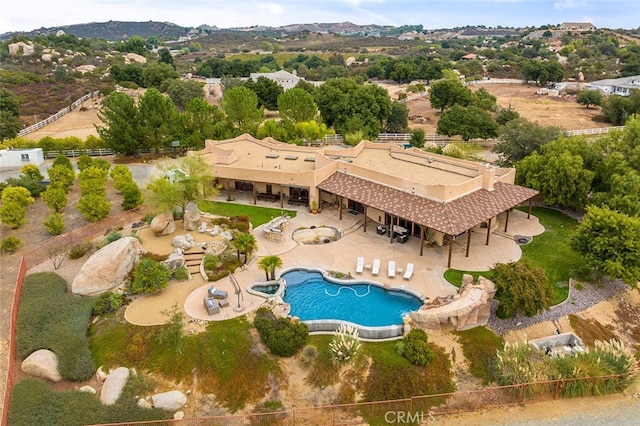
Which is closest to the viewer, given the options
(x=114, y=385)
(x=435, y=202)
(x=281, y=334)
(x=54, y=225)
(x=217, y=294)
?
(x=114, y=385)

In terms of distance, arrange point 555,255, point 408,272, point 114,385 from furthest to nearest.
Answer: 1. point 555,255
2. point 408,272
3. point 114,385

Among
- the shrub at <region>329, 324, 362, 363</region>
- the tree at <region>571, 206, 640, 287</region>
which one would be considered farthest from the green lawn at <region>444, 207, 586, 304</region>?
the shrub at <region>329, 324, 362, 363</region>

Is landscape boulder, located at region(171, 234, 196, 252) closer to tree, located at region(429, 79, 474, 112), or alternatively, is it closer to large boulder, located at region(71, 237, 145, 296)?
large boulder, located at region(71, 237, 145, 296)

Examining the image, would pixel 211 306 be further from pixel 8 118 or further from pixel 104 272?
pixel 8 118

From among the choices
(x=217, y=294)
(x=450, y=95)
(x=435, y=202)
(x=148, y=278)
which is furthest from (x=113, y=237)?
(x=450, y=95)

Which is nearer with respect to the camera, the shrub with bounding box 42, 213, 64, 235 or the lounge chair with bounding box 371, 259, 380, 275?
the lounge chair with bounding box 371, 259, 380, 275

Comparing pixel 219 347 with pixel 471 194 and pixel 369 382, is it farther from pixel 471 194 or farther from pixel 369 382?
pixel 471 194

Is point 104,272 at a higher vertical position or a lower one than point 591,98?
lower
